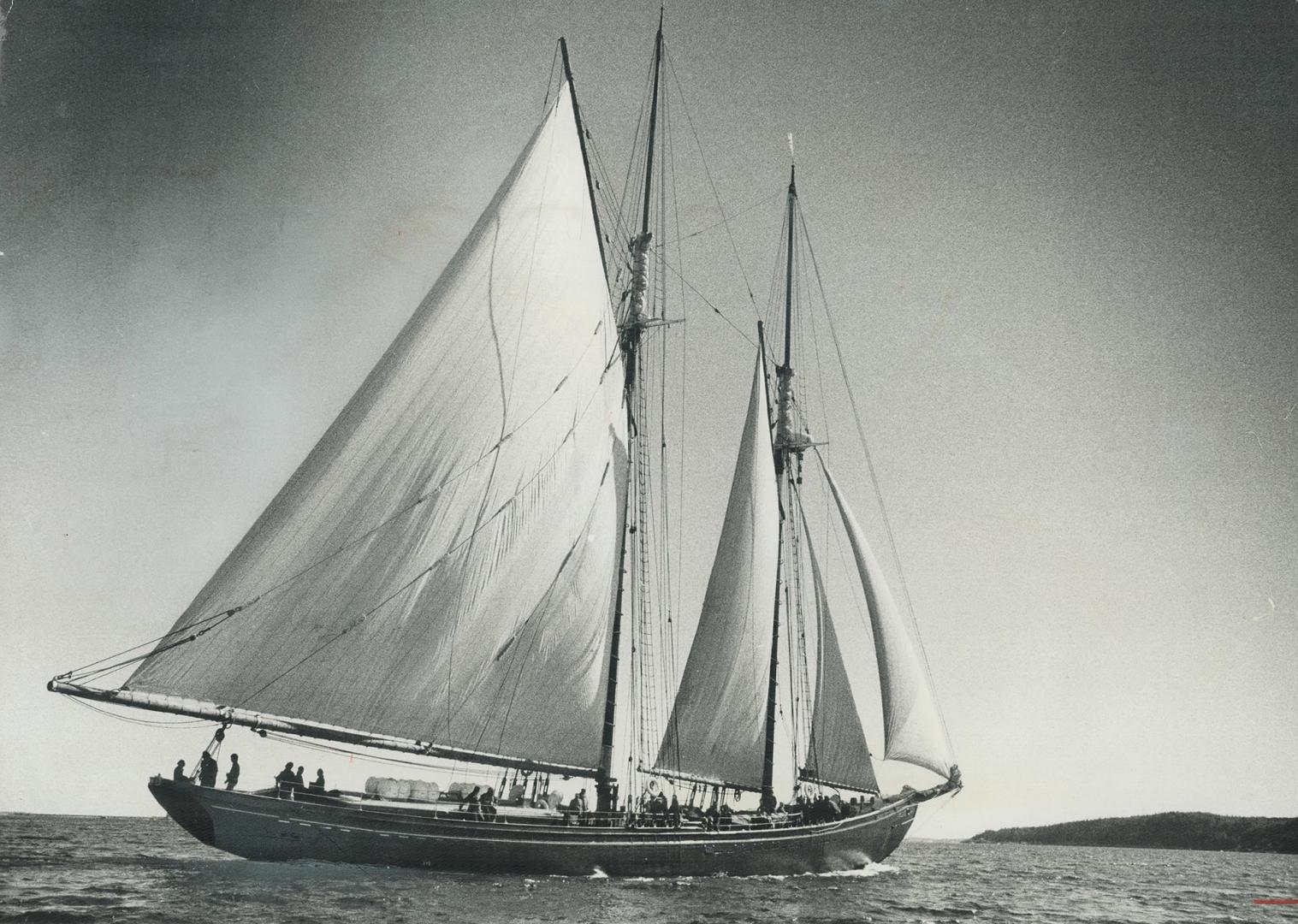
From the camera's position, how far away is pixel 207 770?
22.4 metres

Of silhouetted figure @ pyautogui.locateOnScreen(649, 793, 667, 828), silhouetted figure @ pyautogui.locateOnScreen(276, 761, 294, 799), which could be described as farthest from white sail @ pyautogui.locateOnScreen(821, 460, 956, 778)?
silhouetted figure @ pyautogui.locateOnScreen(276, 761, 294, 799)

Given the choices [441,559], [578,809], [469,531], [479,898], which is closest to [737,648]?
[578,809]

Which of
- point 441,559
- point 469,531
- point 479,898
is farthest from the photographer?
point 469,531

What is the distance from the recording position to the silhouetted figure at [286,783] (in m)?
22.7

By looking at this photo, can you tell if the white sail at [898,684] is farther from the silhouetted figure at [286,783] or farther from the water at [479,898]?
the silhouetted figure at [286,783]

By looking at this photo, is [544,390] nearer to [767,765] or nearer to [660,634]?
[660,634]

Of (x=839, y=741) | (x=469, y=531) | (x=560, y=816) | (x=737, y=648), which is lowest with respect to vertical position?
(x=560, y=816)

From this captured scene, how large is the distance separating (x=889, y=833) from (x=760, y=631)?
1042 centimetres

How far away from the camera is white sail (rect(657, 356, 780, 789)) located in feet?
111

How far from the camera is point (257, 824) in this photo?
22203mm

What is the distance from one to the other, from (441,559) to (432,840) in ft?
23.4

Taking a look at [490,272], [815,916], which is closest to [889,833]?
[815,916]

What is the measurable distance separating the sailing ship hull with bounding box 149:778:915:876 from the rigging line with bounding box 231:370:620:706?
10.7 ft

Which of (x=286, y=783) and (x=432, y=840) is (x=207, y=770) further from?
(x=432, y=840)
